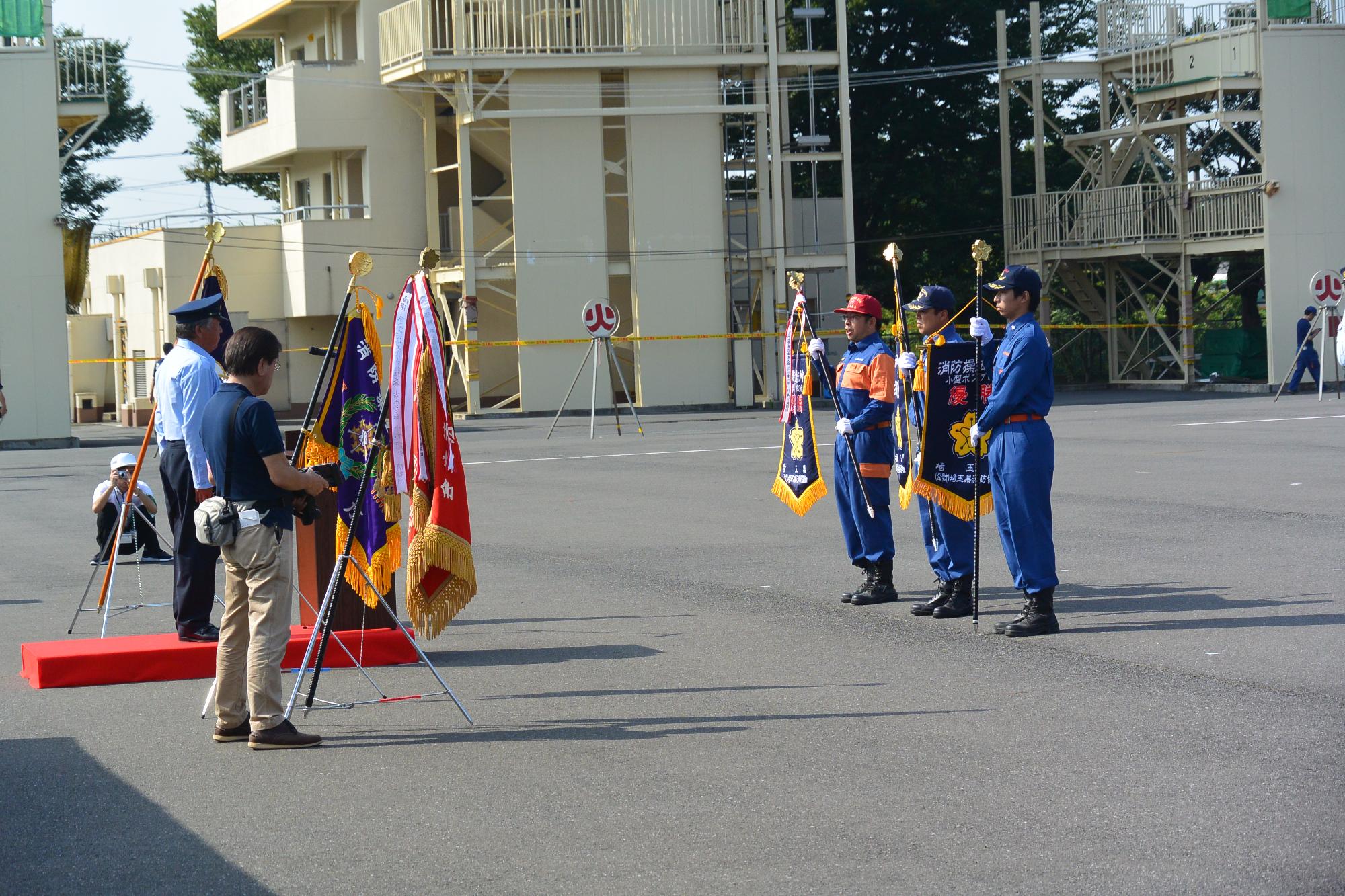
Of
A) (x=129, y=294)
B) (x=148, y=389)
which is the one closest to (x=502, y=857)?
(x=148, y=389)

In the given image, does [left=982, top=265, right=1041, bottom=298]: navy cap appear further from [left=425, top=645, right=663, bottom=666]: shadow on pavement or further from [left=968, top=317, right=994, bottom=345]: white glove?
[left=425, top=645, right=663, bottom=666]: shadow on pavement

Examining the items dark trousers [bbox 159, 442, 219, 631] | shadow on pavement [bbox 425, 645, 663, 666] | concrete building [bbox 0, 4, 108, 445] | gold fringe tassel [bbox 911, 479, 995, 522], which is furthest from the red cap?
concrete building [bbox 0, 4, 108, 445]

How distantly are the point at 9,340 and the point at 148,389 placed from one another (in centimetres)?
701

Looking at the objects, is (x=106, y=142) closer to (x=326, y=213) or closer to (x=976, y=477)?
(x=326, y=213)

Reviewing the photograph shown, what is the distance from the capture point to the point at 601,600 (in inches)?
465

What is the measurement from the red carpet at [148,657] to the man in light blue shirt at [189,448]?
24cm

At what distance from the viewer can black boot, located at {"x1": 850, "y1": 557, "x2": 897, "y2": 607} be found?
11.2 meters

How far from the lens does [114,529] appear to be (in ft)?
44.0

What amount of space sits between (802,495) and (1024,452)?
2903mm

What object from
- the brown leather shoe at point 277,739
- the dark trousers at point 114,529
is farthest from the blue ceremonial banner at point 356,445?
the dark trousers at point 114,529

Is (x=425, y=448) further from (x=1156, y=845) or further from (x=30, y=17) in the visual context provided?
(x=30, y=17)

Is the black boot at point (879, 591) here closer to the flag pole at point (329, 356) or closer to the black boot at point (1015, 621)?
the black boot at point (1015, 621)

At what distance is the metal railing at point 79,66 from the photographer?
3925 cm

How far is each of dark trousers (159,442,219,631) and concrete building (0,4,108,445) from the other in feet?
91.7
